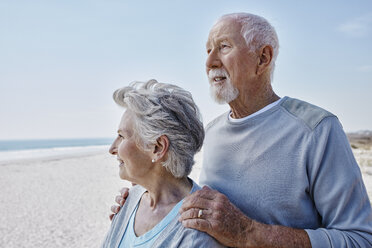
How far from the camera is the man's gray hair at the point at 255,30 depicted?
85.7 inches

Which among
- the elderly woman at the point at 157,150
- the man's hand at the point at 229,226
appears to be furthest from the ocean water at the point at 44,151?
the man's hand at the point at 229,226

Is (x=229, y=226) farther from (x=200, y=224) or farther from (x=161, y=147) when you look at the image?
(x=161, y=147)

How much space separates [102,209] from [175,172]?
337 inches

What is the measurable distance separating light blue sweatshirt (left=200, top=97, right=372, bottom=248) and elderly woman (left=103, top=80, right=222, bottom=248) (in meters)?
0.26

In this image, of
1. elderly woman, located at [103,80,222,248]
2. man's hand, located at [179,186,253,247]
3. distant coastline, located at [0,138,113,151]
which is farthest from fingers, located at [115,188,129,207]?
distant coastline, located at [0,138,113,151]

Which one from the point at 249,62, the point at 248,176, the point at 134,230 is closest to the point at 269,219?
the point at 248,176

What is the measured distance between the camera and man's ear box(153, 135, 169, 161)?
1.95 m

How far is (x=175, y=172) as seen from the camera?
78.5 inches

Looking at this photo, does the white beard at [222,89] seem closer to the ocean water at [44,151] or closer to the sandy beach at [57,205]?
the sandy beach at [57,205]

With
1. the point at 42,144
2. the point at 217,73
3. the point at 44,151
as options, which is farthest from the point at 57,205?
the point at 42,144

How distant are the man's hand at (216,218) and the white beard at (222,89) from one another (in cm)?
64

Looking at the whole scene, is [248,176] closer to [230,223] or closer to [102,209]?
[230,223]

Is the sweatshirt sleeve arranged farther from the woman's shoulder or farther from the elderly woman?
the elderly woman

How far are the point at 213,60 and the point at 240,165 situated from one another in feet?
2.10
